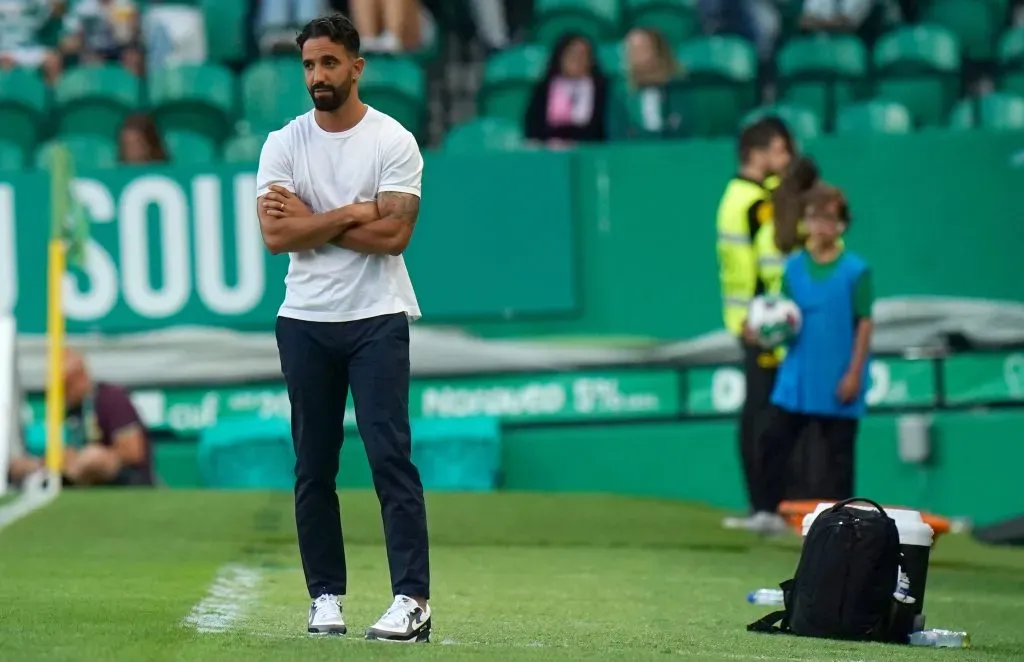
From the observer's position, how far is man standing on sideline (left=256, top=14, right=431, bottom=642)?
5555 mm

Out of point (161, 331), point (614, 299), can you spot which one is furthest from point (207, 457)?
point (614, 299)

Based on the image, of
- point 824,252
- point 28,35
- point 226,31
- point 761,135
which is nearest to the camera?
point 824,252

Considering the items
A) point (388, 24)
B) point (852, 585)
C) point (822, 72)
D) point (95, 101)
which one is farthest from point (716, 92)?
point (852, 585)

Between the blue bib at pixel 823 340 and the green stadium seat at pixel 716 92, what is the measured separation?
13.2 ft

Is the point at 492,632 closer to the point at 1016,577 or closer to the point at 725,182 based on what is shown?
the point at 1016,577

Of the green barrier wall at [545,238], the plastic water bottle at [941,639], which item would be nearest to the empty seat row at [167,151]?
the green barrier wall at [545,238]

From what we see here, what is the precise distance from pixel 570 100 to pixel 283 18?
253cm

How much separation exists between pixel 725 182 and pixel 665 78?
1117 millimetres

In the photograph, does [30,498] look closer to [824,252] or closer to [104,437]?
[104,437]

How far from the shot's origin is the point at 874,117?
1341cm

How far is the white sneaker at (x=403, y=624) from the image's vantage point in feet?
18.0

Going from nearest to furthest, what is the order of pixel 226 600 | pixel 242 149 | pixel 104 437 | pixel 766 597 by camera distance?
pixel 226 600 → pixel 766 597 → pixel 104 437 → pixel 242 149

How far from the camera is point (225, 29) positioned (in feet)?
50.6

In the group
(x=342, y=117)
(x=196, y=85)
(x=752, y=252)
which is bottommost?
(x=752, y=252)
